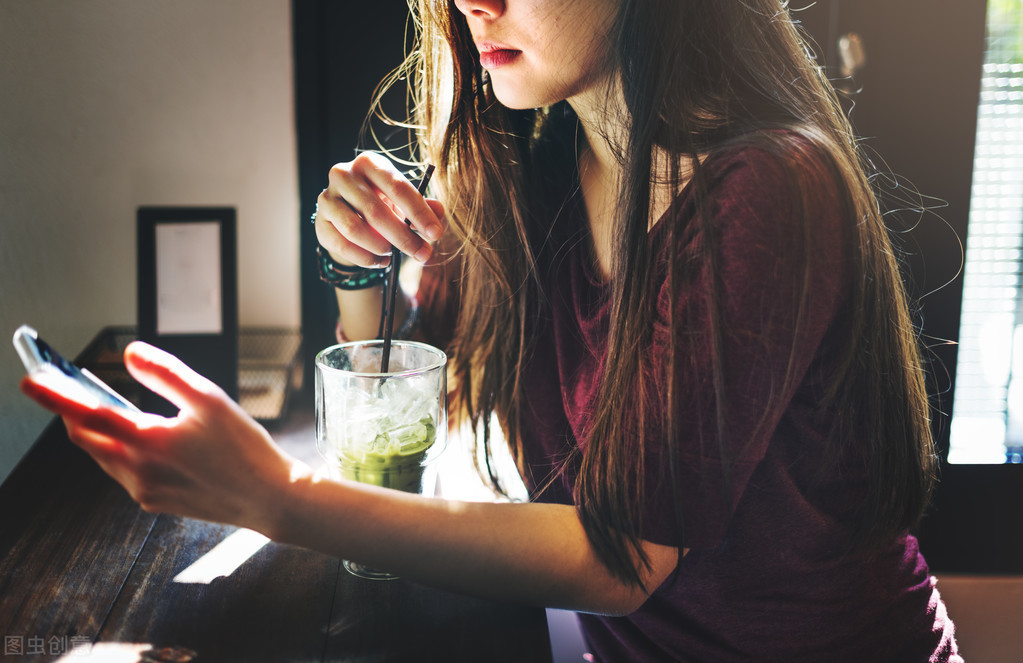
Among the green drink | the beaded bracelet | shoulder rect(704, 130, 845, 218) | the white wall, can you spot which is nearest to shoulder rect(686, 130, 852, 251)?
shoulder rect(704, 130, 845, 218)

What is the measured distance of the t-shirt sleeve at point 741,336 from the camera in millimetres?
655

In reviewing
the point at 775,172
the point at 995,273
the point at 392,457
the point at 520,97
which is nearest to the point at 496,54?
the point at 520,97

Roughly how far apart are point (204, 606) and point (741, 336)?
1.95ft

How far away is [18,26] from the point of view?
3.75 feet

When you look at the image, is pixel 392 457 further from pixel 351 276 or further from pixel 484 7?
pixel 484 7

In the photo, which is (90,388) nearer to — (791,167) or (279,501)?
(279,501)

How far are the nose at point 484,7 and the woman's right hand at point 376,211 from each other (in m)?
0.20

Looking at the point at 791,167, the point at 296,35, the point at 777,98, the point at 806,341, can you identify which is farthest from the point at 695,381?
the point at 296,35

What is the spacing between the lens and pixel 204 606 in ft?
2.38

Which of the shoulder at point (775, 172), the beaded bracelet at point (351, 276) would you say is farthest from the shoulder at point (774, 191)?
the beaded bracelet at point (351, 276)

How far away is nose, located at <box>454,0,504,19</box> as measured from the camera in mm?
820

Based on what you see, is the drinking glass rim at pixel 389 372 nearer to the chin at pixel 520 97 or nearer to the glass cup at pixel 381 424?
the glass cup at pixel 381 424

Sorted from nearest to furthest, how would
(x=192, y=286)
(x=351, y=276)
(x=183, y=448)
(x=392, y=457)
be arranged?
(x=183, y=448) → (x=392, y=457) → (x=351, y=276) → (x=192, y=286)

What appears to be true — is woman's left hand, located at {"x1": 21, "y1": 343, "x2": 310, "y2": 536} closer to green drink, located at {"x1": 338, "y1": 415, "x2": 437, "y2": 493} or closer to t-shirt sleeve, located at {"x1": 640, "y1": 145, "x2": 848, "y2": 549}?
green drink, located at {"x1": 338, "y1": 415, "x2": 437, "y2": 493}
